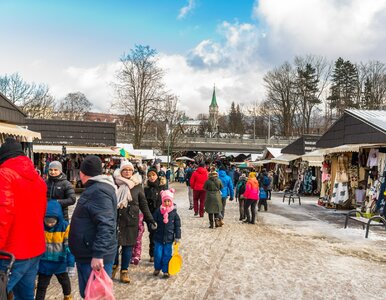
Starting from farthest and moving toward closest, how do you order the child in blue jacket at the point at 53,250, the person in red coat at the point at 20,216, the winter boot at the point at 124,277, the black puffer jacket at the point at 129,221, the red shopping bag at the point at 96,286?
1. the winter boot at the point at 124,277
2. the black puffer jacket at the point at 129,221
3. the child in blue jacket at the point at 53,250
4. the red shopping bag at the point at 96,286
5. the person in red coat at the point at 20,216

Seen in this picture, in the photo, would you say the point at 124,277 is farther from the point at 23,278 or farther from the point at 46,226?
the point at 23,278

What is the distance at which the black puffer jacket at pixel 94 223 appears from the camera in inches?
151

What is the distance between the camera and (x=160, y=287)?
6.09 meters

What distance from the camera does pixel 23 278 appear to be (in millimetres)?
3830

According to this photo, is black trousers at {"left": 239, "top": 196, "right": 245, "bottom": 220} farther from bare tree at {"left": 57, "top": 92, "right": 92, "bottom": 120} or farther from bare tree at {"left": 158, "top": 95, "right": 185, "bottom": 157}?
bare tree at {"left": 57, "top": 92, "right": 92, "bottom": 120}

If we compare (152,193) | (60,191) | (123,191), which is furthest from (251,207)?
(60,191)

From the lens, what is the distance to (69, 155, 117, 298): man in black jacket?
12.6 feet

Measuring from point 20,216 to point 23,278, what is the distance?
2.04 feet

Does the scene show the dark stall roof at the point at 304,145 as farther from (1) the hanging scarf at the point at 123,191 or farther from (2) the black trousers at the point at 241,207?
(1) the hanging scarf at the point at 123,191

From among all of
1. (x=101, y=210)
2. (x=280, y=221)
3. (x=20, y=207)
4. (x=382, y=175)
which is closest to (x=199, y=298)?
(x=101, y=210)

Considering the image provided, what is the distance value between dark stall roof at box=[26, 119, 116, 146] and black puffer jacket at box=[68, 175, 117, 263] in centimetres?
2226

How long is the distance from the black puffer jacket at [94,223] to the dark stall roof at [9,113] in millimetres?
12151

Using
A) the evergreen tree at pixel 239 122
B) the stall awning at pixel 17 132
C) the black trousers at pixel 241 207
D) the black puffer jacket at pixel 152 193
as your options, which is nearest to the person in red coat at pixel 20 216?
the black puffer jacket at pixel 152 193

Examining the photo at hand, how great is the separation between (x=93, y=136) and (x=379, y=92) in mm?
36884
